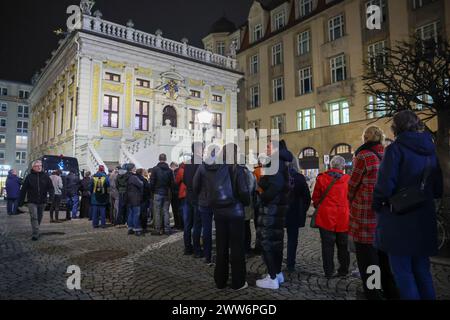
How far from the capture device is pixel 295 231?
17.6ft

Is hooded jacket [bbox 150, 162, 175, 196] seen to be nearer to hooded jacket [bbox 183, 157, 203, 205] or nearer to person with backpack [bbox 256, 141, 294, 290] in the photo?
hooded jacket [bbox 183, 157, 203, 205]

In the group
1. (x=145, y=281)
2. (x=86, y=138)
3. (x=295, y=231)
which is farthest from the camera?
(x=86, y=138)

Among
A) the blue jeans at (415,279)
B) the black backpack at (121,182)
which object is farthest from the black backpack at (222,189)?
the black backpack at (121,182)

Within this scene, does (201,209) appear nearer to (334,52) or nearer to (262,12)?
(334,52)

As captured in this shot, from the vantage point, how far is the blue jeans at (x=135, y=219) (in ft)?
Result: 28.8

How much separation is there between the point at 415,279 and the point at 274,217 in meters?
1.84

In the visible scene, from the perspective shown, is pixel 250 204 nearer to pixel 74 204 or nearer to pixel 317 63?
pixel 74 204

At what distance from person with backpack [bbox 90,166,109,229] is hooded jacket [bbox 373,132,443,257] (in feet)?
29.4

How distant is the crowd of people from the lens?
117 inches

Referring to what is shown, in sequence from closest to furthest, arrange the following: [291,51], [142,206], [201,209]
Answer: [201,209], [142,206], [291,51]
